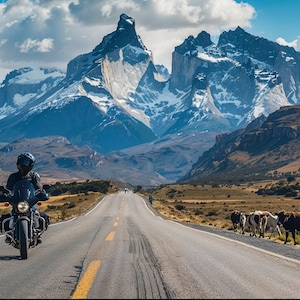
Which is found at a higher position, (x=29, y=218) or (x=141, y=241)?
(x=29, y=218)

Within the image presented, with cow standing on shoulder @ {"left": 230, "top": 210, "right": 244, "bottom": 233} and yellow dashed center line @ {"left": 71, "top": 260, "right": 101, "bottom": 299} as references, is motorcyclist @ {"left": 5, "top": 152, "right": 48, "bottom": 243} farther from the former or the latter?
cow standing on shoulder @ {"left": 230, "top": 210, "right": 244, "bottom": 233}

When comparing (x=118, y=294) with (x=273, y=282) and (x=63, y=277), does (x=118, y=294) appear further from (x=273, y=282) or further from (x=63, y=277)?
(x=273, y=282)

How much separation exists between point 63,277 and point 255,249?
8.17m

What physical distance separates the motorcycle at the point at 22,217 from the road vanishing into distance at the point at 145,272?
483mm

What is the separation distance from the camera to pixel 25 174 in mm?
13219

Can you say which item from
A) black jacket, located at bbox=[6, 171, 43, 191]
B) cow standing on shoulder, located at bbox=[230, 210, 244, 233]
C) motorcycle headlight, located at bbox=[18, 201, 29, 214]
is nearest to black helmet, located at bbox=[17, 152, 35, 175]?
black jacket, located at bbox=[6, 171, 43, 191]

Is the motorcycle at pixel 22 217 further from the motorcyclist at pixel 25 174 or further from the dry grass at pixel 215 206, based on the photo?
the dry grass at pixel 215 206

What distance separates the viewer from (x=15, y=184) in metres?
12.6

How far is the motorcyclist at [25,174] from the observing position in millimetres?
12898

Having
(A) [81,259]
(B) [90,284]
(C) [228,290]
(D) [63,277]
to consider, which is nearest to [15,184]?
(A) [81,259]

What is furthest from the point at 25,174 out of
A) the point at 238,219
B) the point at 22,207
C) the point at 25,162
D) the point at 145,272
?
the point at 238,219

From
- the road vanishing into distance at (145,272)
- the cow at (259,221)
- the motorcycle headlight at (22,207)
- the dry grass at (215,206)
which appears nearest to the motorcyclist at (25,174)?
the motorcycle headlight at (22,207)

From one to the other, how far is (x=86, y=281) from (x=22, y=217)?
140 inches

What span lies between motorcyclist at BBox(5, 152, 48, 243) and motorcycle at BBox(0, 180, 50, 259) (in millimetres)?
272
